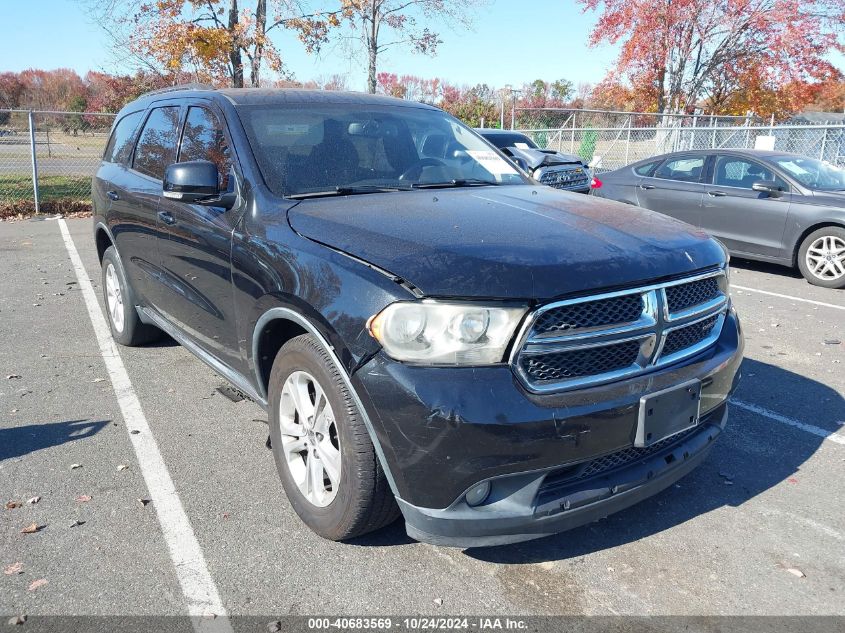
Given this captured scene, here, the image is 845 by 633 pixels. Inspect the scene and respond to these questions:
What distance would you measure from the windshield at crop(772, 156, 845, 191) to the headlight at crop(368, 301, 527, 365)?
786 centimetres

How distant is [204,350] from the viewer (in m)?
4.14

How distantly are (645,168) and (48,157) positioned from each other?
16430 millimetres

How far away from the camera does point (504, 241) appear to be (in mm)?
2779

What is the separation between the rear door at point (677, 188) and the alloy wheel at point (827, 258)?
1.61 m

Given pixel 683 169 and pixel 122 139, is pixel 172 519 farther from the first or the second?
pixel 683 169

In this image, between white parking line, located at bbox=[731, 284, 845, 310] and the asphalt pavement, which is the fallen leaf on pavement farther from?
white parking line, located at bbox=[731, 284, 845, 310]

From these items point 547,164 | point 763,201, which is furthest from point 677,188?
point 547,164

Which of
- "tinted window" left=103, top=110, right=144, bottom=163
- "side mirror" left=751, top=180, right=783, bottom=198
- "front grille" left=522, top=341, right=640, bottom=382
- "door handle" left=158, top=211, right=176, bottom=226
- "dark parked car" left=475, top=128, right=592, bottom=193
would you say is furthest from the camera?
"side mirror" left=751, top=180, right=783, bottom=198

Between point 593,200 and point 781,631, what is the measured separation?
84.6 inches

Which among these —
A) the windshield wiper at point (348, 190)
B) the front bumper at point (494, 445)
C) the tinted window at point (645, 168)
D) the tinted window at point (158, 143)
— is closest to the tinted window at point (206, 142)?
the tinted window at point (158, 143)

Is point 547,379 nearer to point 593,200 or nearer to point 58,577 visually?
point 593,200

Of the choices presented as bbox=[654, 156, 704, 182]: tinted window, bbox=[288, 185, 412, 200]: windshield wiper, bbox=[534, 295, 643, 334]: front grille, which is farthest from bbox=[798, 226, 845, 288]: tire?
bbox=[534, 295, 643, 334]: front grille

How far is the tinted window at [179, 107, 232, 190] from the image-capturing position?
12.0ft

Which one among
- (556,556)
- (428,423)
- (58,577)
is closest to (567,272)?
(428,423)
